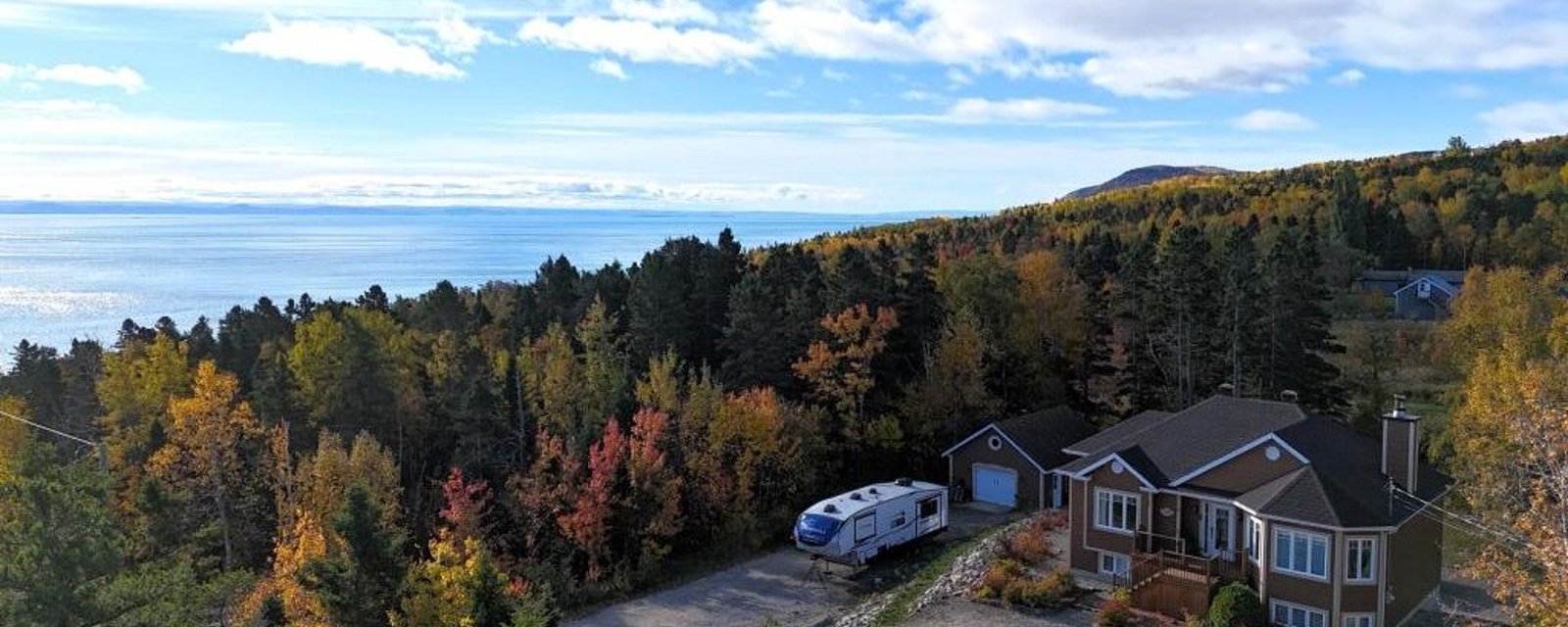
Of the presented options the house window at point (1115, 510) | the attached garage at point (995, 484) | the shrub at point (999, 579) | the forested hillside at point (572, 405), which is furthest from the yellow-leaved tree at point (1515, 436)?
the attached garage at point (995, 484)

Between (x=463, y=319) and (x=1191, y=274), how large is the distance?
29.6 metres

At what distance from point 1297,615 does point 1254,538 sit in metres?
1.67

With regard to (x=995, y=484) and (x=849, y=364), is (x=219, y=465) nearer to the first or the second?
(x=849, y=364)

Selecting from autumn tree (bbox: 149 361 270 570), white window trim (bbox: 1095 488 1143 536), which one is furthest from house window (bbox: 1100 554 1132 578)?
autumn tree (bbox: 149 361 270 570)

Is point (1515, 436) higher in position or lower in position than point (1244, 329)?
higher

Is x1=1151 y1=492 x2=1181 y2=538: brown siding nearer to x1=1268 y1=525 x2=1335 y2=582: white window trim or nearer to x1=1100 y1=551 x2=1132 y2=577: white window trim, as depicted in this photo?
x1=1100 y1=551 x2=1132 y2=577: white window trim

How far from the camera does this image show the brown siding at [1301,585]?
20547 millimetres

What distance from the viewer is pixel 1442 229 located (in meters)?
81.3

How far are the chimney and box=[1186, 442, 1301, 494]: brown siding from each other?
A: 2.40 meters

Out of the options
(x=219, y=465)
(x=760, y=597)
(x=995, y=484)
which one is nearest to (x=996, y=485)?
(x=995, y=484)

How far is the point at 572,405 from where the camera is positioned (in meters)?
35.6

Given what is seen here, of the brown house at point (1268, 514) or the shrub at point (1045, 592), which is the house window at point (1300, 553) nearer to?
the brown house at point (1268, 514)

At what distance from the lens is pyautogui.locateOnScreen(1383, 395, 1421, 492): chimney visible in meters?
22.5

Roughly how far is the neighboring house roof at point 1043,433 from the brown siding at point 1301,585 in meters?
12.3
